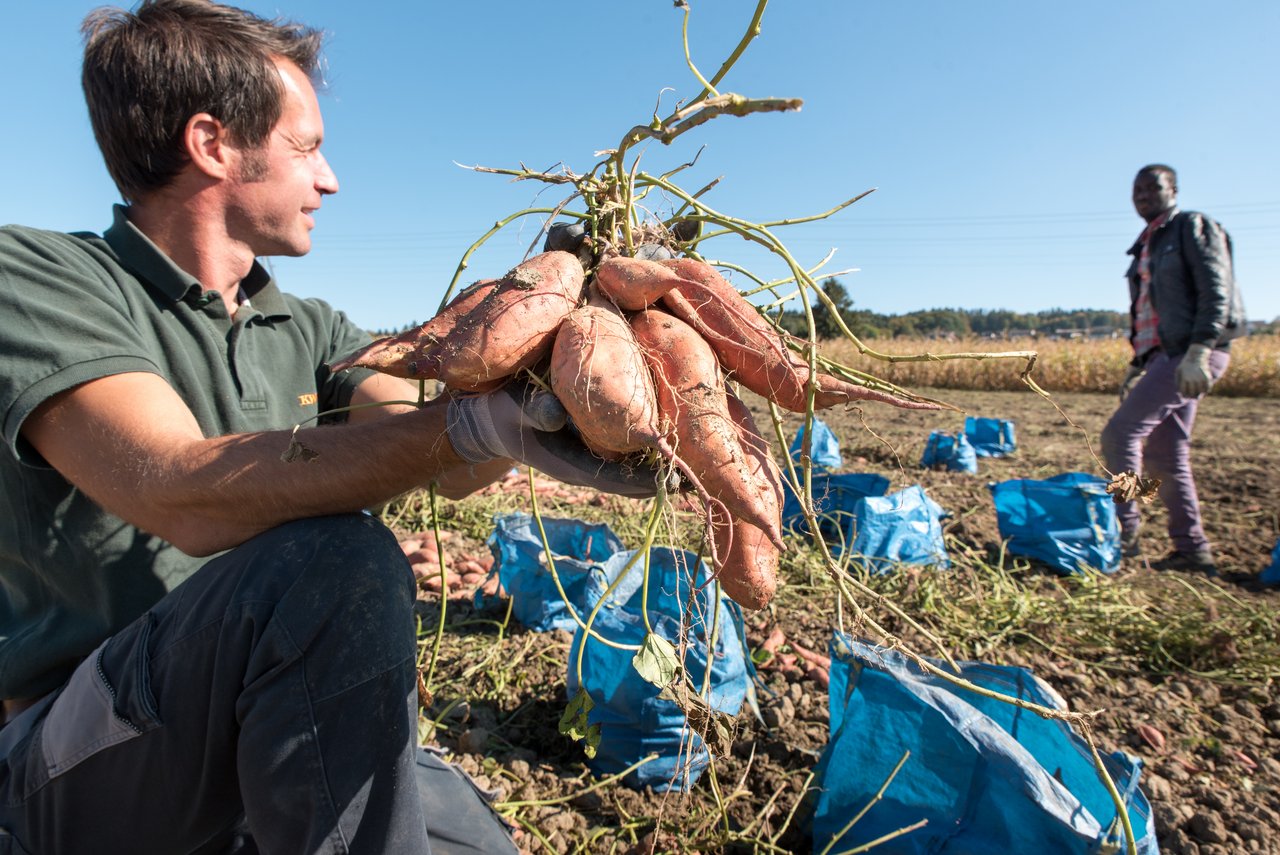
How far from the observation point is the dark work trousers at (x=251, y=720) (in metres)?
1.01

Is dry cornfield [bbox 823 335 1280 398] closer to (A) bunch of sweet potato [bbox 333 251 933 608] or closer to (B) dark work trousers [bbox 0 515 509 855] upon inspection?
(A) bunch of sweet potato [bbox 333 251 933 608]

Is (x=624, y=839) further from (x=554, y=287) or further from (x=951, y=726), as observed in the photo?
(x=554, y=287)

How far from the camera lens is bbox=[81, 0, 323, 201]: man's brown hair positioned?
58.6 inches

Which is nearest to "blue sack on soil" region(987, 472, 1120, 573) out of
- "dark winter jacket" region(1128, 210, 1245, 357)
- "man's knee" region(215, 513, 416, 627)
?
"dark winter jacket" region(1128, 210, 1245, 357)

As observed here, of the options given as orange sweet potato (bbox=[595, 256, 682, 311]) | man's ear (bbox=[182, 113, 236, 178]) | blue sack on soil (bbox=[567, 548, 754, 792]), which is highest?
man's ear (bbox=[182, 113, 236, 178])

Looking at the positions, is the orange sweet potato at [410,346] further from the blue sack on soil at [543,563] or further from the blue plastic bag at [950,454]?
the blue plastic bag at [950,454]

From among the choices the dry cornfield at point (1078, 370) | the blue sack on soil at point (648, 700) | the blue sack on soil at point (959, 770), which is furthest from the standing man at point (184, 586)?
the dry cornfield at point (1078, 370)

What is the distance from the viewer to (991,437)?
5934 millimetres

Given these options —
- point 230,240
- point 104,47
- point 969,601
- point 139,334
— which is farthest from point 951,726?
point 104,47

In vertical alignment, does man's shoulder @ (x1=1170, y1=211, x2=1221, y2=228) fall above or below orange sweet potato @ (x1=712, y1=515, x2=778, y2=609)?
above

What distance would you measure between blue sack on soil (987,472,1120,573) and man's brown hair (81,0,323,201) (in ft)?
11.2

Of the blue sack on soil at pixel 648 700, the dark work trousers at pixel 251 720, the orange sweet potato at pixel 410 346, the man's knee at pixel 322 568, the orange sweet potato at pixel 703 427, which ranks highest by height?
the orange sweet potato at pixel 410 346

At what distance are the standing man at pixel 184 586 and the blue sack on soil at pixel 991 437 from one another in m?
5.60

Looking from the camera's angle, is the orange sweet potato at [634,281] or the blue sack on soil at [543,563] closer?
the orange sweet potato at [634,281]
